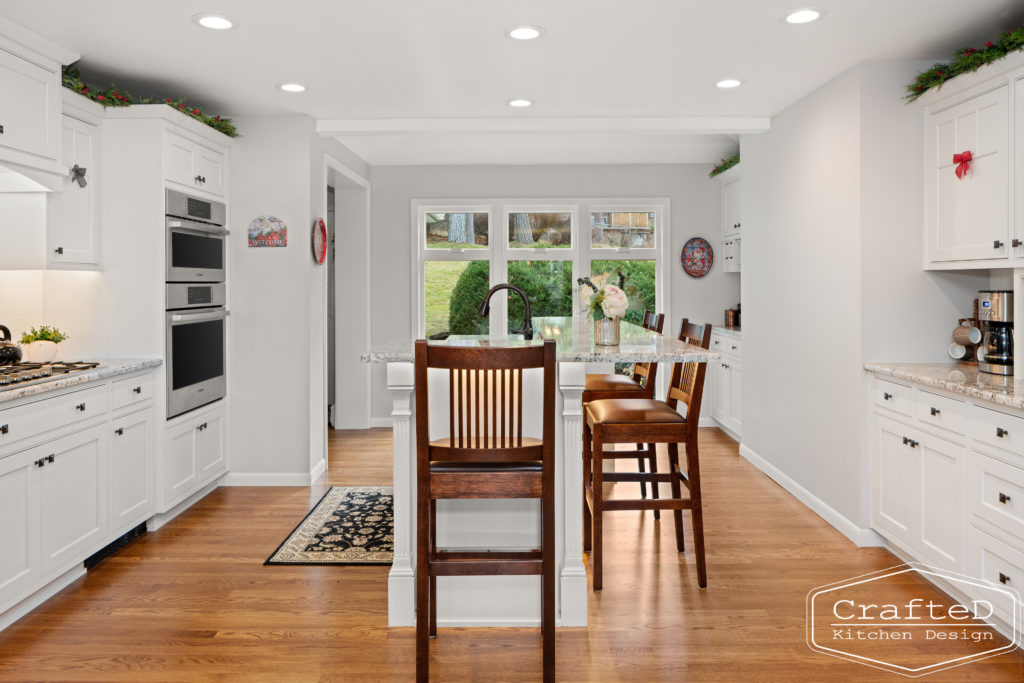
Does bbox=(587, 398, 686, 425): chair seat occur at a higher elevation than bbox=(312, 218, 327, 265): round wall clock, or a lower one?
lower

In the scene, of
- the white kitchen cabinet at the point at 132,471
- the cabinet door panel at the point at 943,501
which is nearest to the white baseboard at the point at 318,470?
the white kitchen cabinet at the point at 132,471

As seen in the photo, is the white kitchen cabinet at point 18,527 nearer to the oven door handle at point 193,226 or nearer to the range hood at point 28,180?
the range hood at point 28,180

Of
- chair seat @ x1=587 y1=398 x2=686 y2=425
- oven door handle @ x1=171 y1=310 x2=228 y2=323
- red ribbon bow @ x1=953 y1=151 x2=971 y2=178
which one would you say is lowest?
chair seat @ x1=587 y1=398 x2=686 y2=425

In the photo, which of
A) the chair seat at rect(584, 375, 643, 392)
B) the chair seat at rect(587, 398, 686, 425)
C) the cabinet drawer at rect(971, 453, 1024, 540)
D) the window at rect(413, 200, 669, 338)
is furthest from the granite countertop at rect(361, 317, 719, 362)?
the window at rect(413, 200, 669, 338)

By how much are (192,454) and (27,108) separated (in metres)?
2.08

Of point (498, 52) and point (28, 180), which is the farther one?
point (498, 52)

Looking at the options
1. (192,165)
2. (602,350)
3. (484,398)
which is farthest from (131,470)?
(602,350)

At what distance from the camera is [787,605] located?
295 cm

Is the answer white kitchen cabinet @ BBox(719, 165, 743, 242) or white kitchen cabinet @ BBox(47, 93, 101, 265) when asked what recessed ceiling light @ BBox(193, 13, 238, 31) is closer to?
white kitchen cabinet @ BBox(47, 93, 101, 265)

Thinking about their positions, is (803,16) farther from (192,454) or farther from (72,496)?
(192,454)

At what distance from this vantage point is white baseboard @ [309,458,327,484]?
4828 mm

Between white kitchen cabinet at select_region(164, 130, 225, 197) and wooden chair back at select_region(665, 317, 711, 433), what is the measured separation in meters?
3.00

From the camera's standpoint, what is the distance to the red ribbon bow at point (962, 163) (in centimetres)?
321

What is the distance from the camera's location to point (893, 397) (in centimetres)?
340
